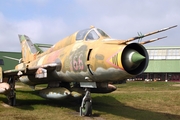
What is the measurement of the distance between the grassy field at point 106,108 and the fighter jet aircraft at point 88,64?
0.87 m

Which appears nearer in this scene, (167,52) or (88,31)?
(88,31)

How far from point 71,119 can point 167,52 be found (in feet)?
207

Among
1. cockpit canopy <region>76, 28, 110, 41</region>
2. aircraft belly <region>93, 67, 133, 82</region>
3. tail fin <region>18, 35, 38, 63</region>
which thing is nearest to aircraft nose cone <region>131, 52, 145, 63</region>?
aircraft belly <region>93, 67, 133, 82</region>

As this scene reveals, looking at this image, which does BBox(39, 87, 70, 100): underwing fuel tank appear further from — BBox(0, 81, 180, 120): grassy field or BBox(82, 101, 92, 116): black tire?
BBox(82, 101, 92, 116): black tire

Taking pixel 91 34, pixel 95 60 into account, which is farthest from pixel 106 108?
pixel 95 60

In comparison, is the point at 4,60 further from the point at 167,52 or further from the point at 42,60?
the point at 167,52

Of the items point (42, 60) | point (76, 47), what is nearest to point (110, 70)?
point (76, 47)

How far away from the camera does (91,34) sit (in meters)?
11.3

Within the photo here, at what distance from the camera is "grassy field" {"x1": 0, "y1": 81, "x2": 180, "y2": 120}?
11.5 meters

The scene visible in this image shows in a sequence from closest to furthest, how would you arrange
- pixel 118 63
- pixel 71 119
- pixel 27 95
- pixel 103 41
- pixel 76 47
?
pixel 118 63
pixel 103 41
pixel 71 119
pixel 76 47
pixel 27 95

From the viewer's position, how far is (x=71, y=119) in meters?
10.7

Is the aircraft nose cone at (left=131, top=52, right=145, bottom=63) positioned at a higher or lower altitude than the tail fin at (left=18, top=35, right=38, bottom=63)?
lower

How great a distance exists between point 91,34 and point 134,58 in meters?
3.79

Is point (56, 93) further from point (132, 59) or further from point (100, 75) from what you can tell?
point (132, 59)
